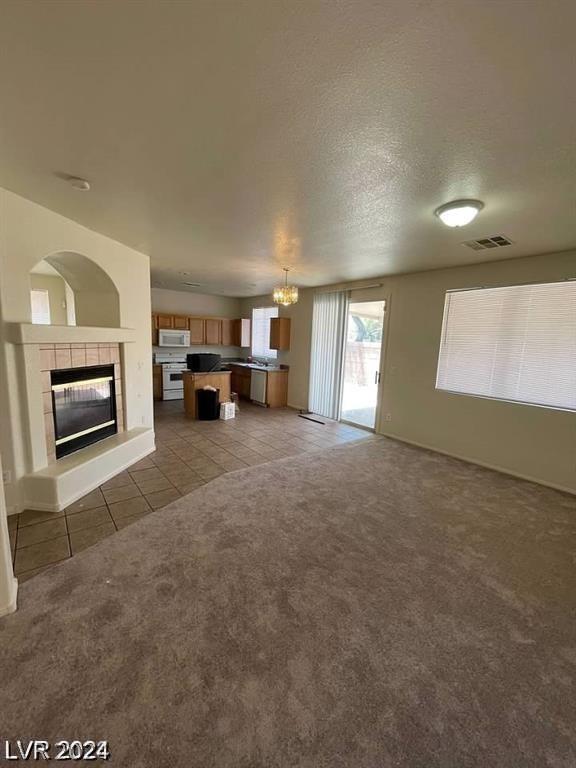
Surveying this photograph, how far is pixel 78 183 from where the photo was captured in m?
2.14

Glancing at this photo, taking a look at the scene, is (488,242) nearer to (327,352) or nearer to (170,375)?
(327,352)

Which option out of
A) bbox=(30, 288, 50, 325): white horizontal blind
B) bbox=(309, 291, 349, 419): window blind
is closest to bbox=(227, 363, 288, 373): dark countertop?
bbox=(309, 291, 349, 419): window blind

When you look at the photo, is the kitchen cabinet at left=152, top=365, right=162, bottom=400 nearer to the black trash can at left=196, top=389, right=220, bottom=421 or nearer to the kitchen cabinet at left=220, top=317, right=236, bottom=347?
the black trash can at left=196, top=389, right=220, bottom=421

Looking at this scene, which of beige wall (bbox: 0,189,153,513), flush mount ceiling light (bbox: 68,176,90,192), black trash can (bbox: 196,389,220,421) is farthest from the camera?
black trash can (bbox: 196,389,220,421)

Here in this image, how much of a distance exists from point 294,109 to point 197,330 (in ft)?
21.8

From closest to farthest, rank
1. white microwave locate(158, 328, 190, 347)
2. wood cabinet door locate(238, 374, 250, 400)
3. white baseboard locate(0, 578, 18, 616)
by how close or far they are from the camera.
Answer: white baseboard locate(0, 578, 18, 616) → white microwave locate(158, 328, 190, 347) → wood cabinet door locate(238, 374, 250, 400)

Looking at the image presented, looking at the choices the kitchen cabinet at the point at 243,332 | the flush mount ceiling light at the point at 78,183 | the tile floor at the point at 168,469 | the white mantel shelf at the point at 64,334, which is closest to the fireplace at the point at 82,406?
the white mantel shelf at the point at 64,334

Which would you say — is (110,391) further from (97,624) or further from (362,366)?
(362,366)

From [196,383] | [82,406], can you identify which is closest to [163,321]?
[196,383]

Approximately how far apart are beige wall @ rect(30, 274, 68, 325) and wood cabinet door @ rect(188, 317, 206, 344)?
2482 millimetres

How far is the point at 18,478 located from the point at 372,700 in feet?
9.93

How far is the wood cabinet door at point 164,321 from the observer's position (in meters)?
6.92

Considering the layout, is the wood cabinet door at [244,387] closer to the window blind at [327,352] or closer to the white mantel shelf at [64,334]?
the window blind at [327,352]

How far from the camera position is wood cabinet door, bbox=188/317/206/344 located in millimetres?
7531
